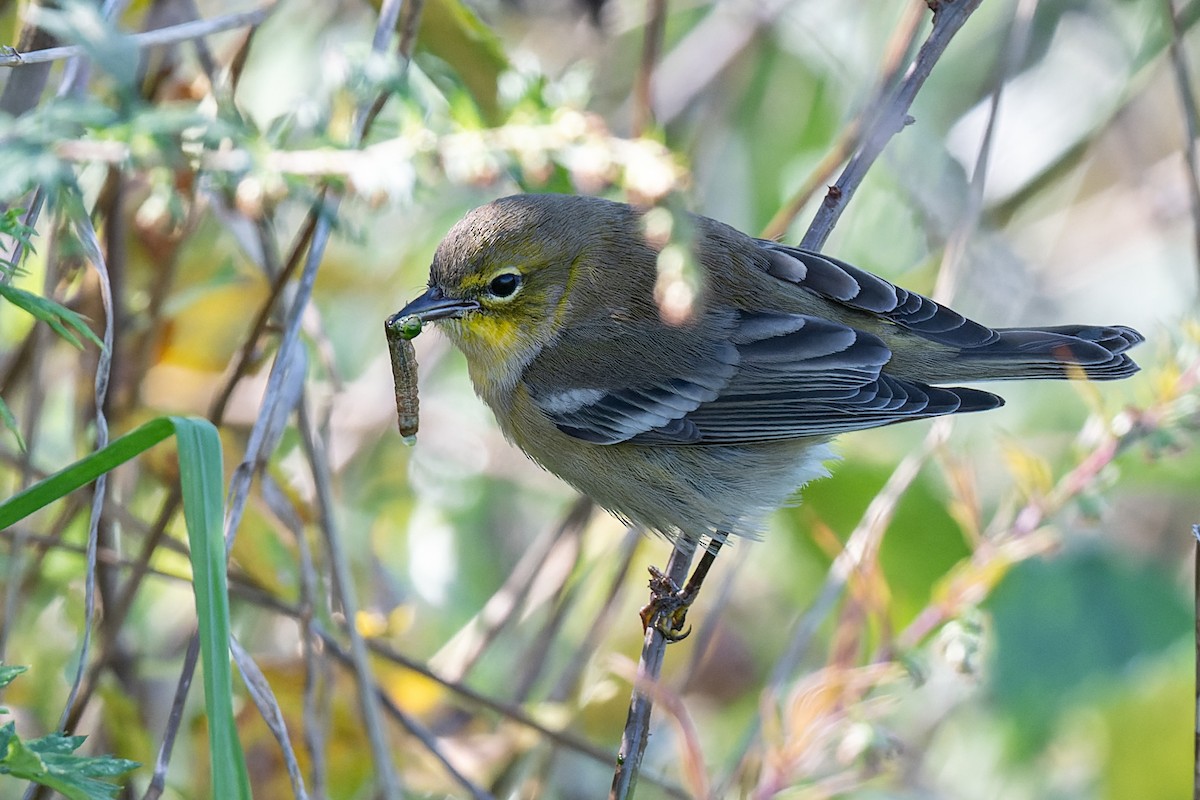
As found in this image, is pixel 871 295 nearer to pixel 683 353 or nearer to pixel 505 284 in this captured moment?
pixel 683 353

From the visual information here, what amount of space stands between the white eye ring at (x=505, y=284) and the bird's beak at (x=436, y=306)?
0.18ft

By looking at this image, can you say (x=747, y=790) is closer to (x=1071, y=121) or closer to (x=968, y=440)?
(x=968, y=440)

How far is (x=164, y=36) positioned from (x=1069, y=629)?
3.27m

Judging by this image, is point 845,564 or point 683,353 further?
point 683,353

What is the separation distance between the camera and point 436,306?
2848 millimetres

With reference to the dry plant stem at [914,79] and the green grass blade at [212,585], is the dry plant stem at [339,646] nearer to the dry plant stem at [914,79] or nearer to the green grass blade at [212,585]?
the green grass blade at [212,585]

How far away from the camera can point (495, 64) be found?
2.66 meters

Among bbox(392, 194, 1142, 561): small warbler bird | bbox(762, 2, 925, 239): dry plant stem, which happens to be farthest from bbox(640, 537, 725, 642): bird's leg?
bbox(762, 2, 925, 239): dry plant stem

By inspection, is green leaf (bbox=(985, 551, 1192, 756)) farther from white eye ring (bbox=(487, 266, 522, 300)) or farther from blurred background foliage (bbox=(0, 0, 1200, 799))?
white eye ring (bbox=(487, 266, 522, 300))

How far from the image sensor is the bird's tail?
8.75 feet

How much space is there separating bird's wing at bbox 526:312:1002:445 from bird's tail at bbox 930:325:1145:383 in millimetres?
219

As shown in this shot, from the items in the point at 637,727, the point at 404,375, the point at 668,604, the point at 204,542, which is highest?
the point at 404,375

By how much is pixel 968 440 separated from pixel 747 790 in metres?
1.83

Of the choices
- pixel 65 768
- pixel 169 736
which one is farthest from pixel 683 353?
pixel 65 768
